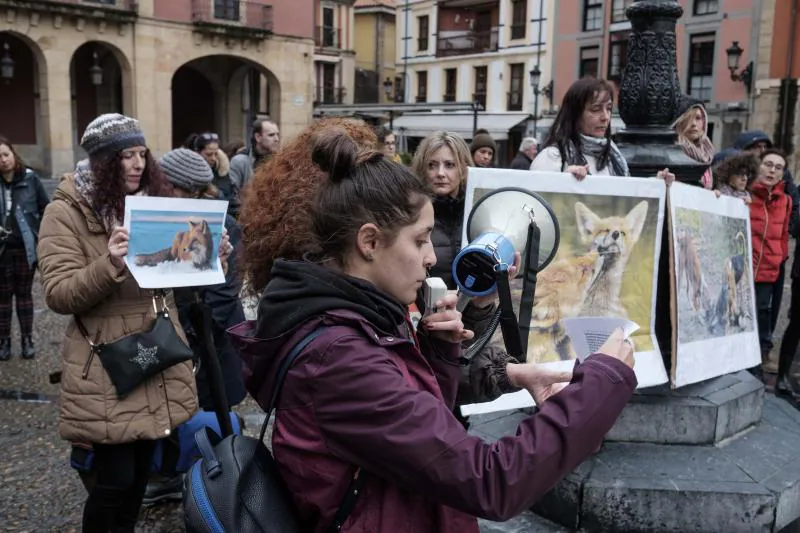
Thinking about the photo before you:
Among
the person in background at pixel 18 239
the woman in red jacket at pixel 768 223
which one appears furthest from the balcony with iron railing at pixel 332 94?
the woman in red jacket at pixel 768 223

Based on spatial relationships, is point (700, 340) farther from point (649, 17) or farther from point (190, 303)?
point (190, 303)

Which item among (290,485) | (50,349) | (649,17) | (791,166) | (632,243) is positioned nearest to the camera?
(290,485)

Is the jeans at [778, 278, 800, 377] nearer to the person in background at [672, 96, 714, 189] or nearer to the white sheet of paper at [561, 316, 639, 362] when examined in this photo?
the person in background at [672, 96, 714, 189]

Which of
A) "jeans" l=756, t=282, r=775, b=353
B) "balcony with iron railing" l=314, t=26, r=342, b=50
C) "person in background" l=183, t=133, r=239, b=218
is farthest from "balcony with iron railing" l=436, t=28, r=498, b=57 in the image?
"jeans" l=756, t=282, r=775, b=353

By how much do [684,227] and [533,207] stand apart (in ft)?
4.45

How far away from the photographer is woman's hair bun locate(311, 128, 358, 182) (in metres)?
1.44

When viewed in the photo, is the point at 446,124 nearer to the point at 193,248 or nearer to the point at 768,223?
the point at 768,223

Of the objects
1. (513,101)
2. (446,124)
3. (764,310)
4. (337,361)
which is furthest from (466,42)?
(337,361)

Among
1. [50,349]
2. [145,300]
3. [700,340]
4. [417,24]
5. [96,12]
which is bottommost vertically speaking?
[50,349]

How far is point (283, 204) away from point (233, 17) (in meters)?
25.3

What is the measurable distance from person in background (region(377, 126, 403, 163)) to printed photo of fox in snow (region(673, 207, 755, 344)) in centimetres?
139

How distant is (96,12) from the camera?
69.8 ft

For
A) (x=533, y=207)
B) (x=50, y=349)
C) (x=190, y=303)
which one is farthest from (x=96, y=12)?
(x=533, y=207)

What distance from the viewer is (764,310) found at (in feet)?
18.9
